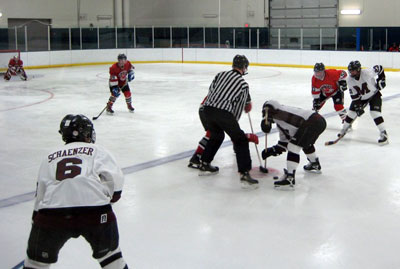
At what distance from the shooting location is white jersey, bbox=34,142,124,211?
248cm

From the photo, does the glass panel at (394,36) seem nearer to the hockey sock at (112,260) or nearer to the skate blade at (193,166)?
the skate blade at (193,166)

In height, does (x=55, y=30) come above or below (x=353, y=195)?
above

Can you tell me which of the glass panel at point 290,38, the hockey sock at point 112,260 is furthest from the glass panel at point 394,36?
the hockey sock at point 112,260

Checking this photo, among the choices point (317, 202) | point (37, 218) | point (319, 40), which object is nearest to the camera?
point (37, 218)

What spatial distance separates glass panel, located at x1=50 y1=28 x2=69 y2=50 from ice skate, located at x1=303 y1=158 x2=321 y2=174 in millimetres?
16453

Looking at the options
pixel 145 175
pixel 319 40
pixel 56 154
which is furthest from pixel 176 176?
pixel 319 40

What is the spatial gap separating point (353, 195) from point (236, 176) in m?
1.20

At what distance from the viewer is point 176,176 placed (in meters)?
5.59

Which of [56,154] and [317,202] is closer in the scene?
[56,154]

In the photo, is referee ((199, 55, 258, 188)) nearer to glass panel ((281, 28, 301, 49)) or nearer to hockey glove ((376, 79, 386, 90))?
hockey glove ((376, 79, 386, 90))

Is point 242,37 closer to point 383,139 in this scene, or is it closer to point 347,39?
point 347,39

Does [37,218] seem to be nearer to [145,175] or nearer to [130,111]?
[145,175]

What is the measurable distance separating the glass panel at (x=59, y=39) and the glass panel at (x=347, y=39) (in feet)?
32.8

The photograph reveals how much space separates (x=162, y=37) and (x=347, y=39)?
7752 mm
